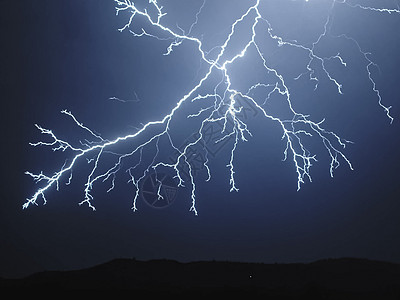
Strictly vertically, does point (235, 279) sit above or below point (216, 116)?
below

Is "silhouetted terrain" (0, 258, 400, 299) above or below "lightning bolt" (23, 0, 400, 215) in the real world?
below

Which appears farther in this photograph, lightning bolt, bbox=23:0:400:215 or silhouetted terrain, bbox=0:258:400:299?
lightning bolt, bbox=23:0:400:215

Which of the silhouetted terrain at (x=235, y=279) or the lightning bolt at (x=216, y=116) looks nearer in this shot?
the silhouetted terrain at (x=235, y=279)

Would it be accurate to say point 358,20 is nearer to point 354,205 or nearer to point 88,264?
point 354,205

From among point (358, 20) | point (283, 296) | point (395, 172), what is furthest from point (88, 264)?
point (358, 20)
